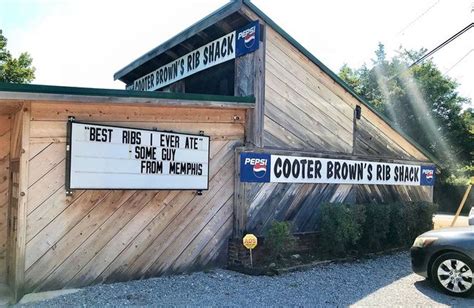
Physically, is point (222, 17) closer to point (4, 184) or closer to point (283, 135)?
point (283, 135)

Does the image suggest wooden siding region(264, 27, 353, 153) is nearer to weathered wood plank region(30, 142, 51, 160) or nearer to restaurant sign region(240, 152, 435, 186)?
restaurant sign region(240, 152, 435, 186)

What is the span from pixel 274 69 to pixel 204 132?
6.65 feet

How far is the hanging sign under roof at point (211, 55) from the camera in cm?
824

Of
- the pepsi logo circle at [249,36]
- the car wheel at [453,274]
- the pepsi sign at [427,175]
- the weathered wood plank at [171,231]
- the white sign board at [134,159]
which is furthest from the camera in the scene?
the pepsi sign at [427,175]

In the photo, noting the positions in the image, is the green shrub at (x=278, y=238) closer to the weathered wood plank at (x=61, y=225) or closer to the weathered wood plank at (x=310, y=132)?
the weathered wood plank at (x=310, y=132)

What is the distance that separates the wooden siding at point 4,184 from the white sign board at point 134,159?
163 centimetres

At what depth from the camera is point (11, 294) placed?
6.02 metres

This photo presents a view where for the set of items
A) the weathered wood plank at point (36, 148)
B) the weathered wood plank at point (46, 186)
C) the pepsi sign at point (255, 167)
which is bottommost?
the weathered wood plank at point (46, 186)

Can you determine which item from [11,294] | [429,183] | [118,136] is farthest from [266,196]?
[429,183]

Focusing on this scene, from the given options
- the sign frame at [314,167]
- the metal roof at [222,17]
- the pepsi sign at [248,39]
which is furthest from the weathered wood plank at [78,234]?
the metal roof at [222,17]

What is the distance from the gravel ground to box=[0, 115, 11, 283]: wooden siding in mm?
2070

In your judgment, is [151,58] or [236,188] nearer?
[236,188]

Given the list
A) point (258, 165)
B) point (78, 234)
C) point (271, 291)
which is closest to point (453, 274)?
point (271, 291)

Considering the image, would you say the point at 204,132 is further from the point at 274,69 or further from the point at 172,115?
the point at 274,69
